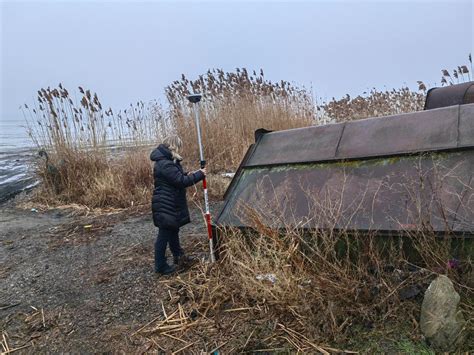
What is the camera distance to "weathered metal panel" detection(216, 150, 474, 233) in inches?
110

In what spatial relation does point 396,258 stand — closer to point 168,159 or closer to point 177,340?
point 177,340

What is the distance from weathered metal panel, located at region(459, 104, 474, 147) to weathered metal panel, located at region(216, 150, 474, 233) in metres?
0.08

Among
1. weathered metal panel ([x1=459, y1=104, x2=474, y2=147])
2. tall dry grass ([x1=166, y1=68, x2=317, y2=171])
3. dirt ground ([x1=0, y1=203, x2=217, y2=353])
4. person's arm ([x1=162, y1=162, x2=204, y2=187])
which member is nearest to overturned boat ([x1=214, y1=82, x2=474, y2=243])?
weathered metal panel ([x1=459, y1=104, x2=474, y2=147])

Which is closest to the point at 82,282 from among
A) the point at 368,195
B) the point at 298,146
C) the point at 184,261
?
the point at 184,261

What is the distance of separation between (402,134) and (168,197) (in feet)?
7.27

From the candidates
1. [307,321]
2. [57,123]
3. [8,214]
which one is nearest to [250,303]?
[307,321]

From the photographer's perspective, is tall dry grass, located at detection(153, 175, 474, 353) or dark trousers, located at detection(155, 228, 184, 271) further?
dark trousers, located at detection(155, 228, 184, 271)

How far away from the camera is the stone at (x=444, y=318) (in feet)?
8.10

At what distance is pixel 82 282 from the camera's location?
4391 mm

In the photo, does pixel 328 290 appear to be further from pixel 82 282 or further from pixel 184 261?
pixel 82 282

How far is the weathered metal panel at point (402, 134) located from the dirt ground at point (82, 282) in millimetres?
1993

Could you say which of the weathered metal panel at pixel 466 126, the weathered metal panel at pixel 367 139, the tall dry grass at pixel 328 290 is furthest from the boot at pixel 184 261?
the weathered metal panel at pixel 466 126

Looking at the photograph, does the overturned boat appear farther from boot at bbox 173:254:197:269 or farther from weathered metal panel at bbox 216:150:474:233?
boot at bbox 173:254:197:269

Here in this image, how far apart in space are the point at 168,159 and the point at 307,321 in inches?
84.4
